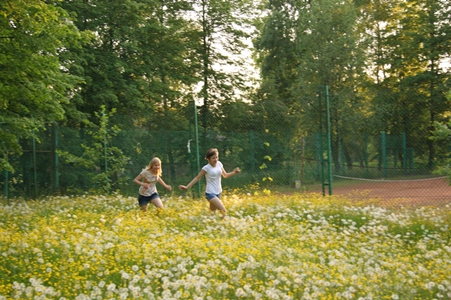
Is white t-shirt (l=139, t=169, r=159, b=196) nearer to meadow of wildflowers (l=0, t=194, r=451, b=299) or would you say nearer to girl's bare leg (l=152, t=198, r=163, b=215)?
girl's bare leg (l=152, t=198, r=163, b=215)

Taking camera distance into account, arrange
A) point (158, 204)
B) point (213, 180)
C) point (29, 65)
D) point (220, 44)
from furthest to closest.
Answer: point (220, 44) → point (29, 65) → point (158, 204) → point (213, 180)

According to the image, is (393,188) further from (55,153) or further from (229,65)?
(229,65)

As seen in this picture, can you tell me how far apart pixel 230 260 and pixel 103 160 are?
446 inches

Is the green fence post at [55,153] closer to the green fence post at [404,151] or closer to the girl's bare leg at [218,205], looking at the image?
the girl's bare leg at [218,205]

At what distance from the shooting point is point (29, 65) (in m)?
12.9

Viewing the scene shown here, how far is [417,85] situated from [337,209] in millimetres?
25035

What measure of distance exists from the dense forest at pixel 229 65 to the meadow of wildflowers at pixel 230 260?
4574 mm

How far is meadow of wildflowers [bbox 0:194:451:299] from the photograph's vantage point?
613cm

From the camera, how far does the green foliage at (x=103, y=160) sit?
16844 mm

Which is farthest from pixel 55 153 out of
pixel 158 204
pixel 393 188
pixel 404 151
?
pixel 404 151

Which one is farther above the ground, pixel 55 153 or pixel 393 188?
pixel 55 153

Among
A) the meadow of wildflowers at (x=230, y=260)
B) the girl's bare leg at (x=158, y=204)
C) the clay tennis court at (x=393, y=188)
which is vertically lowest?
the clay tennis court at (x=393, y=188)

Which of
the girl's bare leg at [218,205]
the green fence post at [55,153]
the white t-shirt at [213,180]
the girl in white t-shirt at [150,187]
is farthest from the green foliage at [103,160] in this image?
the girl's bare leg at [218,205]

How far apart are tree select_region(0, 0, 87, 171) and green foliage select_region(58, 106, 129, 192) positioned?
1946 millimetres
